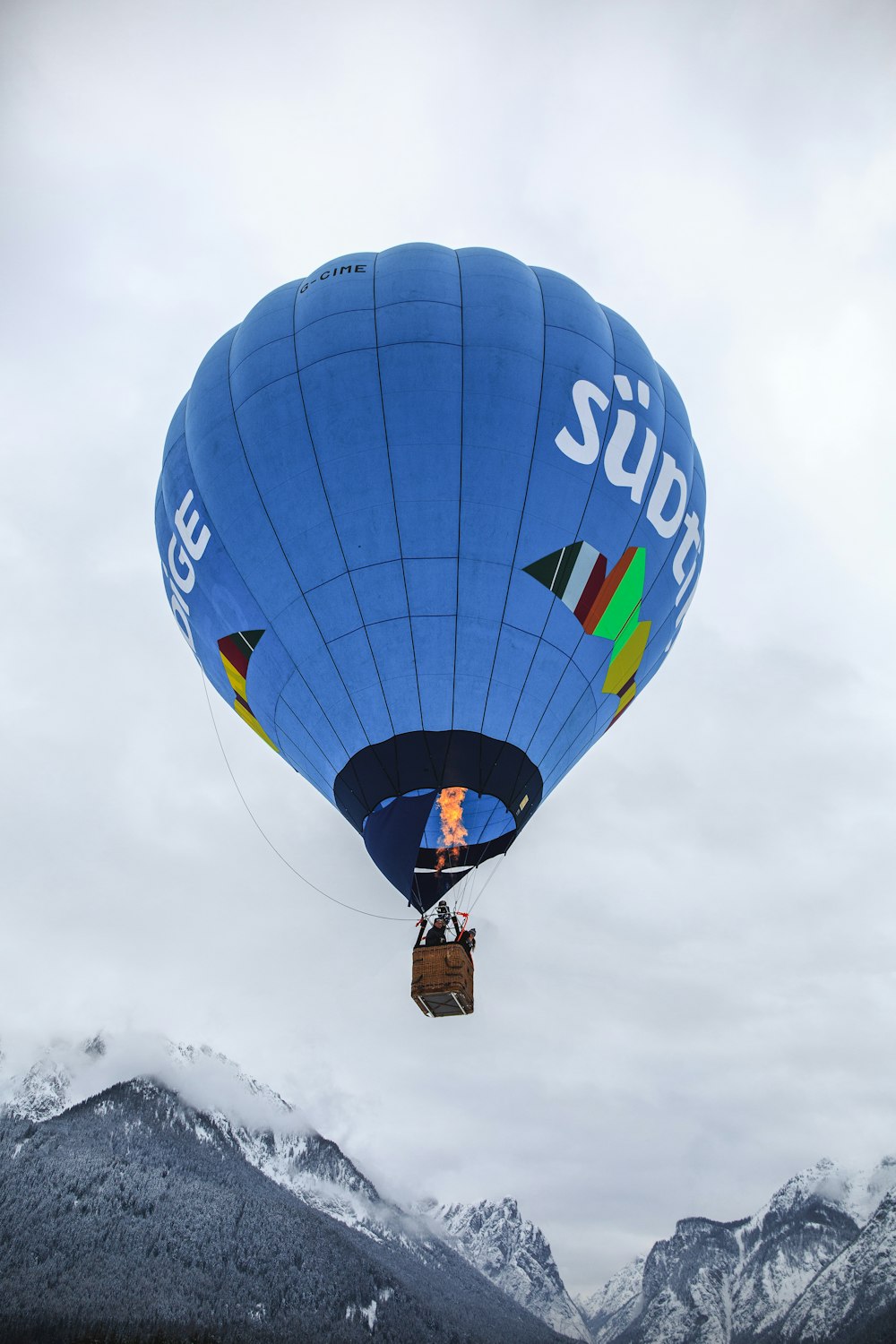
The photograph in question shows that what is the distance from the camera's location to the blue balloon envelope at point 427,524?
45.6 ft

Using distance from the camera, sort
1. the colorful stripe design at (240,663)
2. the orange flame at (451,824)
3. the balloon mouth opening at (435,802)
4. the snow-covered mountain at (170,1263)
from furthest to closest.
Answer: the snow-covered mountain at (170,1263) → the colorful stripe design at (240,663) → the orange flame at (451,824) → the balloon mouth opening at (435,802)

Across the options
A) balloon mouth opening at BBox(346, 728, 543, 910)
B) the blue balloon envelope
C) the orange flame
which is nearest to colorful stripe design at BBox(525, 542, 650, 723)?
the blue balloon envelope

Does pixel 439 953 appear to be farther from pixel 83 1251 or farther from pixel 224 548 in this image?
pixel 83 1251

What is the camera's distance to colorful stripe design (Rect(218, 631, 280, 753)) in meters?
15.3

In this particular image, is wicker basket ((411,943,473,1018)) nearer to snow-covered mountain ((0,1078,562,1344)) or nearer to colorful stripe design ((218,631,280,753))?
colorful stripe design ((218,631,280,753))

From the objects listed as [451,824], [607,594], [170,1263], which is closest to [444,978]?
[451,824]

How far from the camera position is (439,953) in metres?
13.2

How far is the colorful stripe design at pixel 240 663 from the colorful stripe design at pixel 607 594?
4.44 meters

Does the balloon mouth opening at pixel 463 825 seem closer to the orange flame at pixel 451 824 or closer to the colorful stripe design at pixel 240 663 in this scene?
the orange flame at pixel 451 824

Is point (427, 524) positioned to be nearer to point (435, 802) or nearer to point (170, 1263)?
point (435, 802)

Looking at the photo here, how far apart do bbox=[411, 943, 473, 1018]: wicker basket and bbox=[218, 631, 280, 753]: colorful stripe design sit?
479 cm

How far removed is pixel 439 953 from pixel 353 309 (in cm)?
905

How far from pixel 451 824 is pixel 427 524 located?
4.35 metres

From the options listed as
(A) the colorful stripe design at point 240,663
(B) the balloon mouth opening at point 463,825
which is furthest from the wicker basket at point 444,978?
(A) the colorful stripe design at point 240,663
